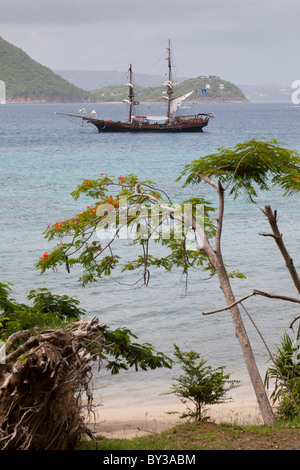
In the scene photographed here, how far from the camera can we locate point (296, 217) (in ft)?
92.1

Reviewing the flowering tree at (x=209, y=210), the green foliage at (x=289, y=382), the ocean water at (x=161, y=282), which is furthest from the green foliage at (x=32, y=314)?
the green foliage at (x=289, y=382)

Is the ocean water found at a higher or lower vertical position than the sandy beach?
higher

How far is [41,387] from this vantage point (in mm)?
6504

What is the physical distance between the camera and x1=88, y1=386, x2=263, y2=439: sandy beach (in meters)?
9.76

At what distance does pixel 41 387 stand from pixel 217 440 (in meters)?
2.17

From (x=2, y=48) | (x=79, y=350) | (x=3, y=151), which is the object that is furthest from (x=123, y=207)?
(x=2, y=48)

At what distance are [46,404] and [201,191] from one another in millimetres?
29203

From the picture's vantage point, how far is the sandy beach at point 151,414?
9757 millimetres

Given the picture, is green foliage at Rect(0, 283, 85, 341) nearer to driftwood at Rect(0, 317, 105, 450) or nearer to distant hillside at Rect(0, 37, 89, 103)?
driftwood at Rect(0, 317, 105, 450)

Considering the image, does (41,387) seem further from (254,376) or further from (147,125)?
(147,125)

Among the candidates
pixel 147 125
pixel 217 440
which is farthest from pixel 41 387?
pixel 147 125

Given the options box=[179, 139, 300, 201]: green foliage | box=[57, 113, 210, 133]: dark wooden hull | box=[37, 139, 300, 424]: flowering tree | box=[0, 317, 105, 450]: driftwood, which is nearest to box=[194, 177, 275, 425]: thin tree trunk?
box=[37, 139, 300, 424]: flowering tree

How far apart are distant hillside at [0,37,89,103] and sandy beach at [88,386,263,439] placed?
135 metres

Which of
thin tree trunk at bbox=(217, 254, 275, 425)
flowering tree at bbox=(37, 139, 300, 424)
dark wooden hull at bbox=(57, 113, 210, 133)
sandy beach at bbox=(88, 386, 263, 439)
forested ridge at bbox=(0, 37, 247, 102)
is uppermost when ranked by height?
forested ridge at bbox=(0, 37, 247, 102)
